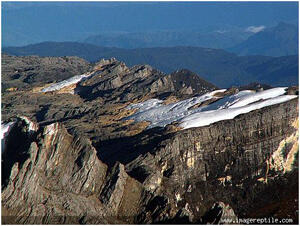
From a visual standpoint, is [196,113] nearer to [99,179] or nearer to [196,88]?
[99,179]

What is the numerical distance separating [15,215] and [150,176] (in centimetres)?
941

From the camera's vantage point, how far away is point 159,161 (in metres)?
39.4

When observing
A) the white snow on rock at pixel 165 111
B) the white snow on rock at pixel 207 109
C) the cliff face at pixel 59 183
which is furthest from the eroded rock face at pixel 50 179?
the white snow on rock at pixel 165 111

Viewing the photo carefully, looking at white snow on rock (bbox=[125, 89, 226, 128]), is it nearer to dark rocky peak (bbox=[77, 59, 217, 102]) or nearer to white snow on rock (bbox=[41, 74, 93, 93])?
dark rocky peak (bbox=[77, 59, 217, 102])

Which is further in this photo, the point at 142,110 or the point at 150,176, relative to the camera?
the point at 142,110

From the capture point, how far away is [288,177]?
42.4 m

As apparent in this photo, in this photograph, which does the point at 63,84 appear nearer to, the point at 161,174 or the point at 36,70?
the point at 36,70

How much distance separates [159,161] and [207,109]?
10.8m

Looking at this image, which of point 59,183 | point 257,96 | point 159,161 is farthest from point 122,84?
point 59,183

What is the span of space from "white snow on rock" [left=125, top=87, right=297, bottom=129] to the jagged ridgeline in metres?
0.12

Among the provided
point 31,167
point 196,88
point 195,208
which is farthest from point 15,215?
point 196,88

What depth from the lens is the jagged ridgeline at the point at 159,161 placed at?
104 feet

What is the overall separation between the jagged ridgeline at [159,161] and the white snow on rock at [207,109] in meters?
0.12

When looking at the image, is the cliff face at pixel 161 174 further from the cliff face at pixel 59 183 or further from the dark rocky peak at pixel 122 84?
the dark rocky peak at pixel 122 84
